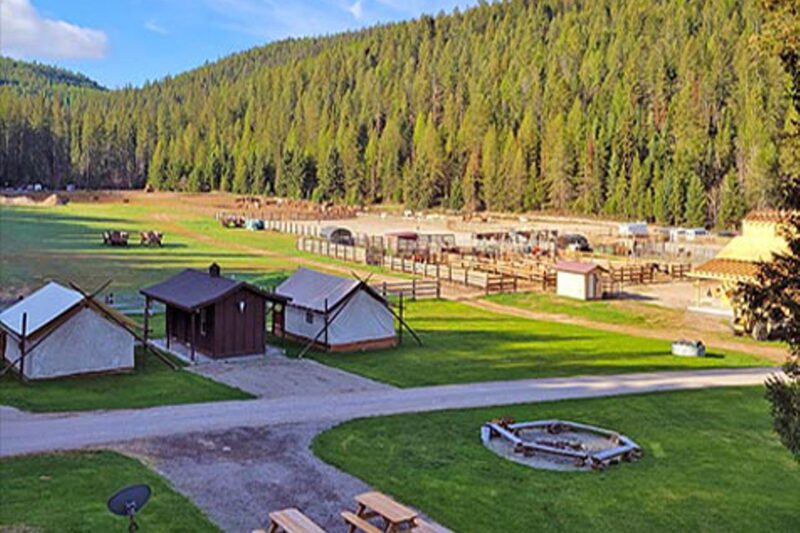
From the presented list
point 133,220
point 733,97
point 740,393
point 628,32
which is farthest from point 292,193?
point 740,393

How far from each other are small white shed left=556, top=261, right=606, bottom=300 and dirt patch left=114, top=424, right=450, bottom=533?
89.4 ft

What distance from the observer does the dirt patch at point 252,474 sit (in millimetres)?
12828

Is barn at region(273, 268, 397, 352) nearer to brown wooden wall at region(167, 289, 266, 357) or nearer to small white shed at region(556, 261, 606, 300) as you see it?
brown wooden wall at region(167, 289, 266, 357)

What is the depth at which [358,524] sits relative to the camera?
36.1 feet

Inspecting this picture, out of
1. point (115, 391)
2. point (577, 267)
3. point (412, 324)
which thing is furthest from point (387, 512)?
point (577, 267)

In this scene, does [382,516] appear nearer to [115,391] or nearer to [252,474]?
[252,474]

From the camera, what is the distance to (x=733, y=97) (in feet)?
360

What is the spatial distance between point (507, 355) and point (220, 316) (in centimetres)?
977

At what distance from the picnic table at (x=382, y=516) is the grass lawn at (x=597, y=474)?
1447 mm

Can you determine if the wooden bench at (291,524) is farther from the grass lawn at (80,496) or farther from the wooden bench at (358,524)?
the grass lawn at (80,496)

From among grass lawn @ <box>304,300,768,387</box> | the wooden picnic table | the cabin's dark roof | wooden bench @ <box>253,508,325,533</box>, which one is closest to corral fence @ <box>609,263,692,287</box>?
grass lawn @ <box>304,300,768,387</box>

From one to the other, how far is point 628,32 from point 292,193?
69498 mm

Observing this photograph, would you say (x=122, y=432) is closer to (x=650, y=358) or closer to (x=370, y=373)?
(x=370, y=373)

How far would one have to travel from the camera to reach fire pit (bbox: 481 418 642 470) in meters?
15.7
